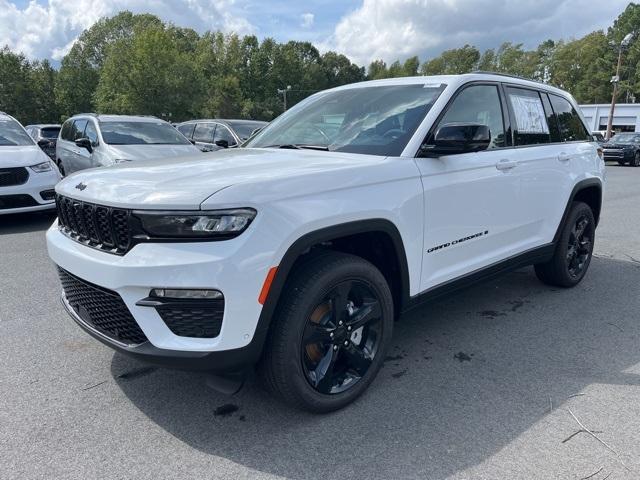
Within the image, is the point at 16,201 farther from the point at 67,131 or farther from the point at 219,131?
the point at 219,131

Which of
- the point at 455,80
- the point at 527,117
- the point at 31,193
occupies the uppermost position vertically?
the point at 455,80

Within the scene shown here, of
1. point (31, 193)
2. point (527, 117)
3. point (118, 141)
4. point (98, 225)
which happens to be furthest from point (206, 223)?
point (118, 141)

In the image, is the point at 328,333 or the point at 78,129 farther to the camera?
the point at 78,129

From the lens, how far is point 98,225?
98.7 inches

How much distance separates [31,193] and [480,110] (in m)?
6.65

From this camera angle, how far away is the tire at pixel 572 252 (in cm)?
463

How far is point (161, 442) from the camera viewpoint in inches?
98.4

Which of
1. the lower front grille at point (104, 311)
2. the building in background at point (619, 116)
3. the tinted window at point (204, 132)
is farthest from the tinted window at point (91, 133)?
the building in background at point (619, 116)

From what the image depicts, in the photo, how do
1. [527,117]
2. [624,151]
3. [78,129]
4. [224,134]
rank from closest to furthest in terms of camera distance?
[527,117] → [78,129] → [224,134] → [624,151]

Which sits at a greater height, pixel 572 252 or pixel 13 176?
pixel 13 176

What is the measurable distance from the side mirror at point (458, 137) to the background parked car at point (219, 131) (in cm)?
816

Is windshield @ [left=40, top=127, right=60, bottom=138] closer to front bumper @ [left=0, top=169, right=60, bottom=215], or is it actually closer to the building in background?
front bumper @ [left=0, top=169, right=60, bottom=215]

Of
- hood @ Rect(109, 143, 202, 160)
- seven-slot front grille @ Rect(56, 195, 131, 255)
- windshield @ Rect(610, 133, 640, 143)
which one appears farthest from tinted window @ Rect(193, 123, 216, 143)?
windshield @ Rect(610, 133, 640, 143)

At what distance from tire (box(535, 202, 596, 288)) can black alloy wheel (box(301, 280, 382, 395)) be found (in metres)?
2.61
